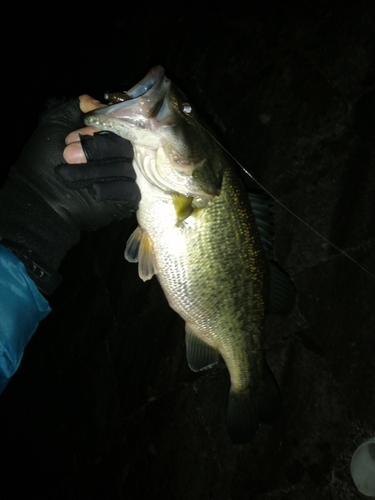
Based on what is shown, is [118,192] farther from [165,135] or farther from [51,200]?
[51,200]

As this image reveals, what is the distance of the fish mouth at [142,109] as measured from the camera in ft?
5.01

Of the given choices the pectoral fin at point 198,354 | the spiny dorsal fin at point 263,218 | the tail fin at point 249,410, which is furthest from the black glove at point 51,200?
the tail fin at point 249,410

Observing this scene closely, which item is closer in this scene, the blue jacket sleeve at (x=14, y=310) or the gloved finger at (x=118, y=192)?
the blue jacket sleeve at (x=14, y=310)

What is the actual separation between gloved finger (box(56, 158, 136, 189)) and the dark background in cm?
133

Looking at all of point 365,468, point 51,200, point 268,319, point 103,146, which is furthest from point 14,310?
point 365,468

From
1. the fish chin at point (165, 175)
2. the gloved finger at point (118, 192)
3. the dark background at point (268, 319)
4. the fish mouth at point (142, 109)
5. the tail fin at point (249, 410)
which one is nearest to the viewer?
the fish mouth at point (142, 109)

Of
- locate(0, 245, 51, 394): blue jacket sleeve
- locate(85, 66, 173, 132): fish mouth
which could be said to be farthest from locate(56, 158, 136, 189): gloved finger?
locate(0, 245, 51, 394): blue jacket sleeve

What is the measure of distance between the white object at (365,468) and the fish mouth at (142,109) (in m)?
1.96

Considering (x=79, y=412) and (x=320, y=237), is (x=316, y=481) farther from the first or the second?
(x=79, y=412)

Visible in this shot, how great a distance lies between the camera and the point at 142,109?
1.54 metres

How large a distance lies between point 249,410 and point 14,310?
1246 mm

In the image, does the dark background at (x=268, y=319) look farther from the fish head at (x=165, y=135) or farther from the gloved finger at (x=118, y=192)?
the gloved finger at (x=118, y=192)

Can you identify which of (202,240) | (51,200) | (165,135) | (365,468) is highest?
(51,200)

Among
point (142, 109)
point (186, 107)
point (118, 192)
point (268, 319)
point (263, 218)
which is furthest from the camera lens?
point (268, 319)
